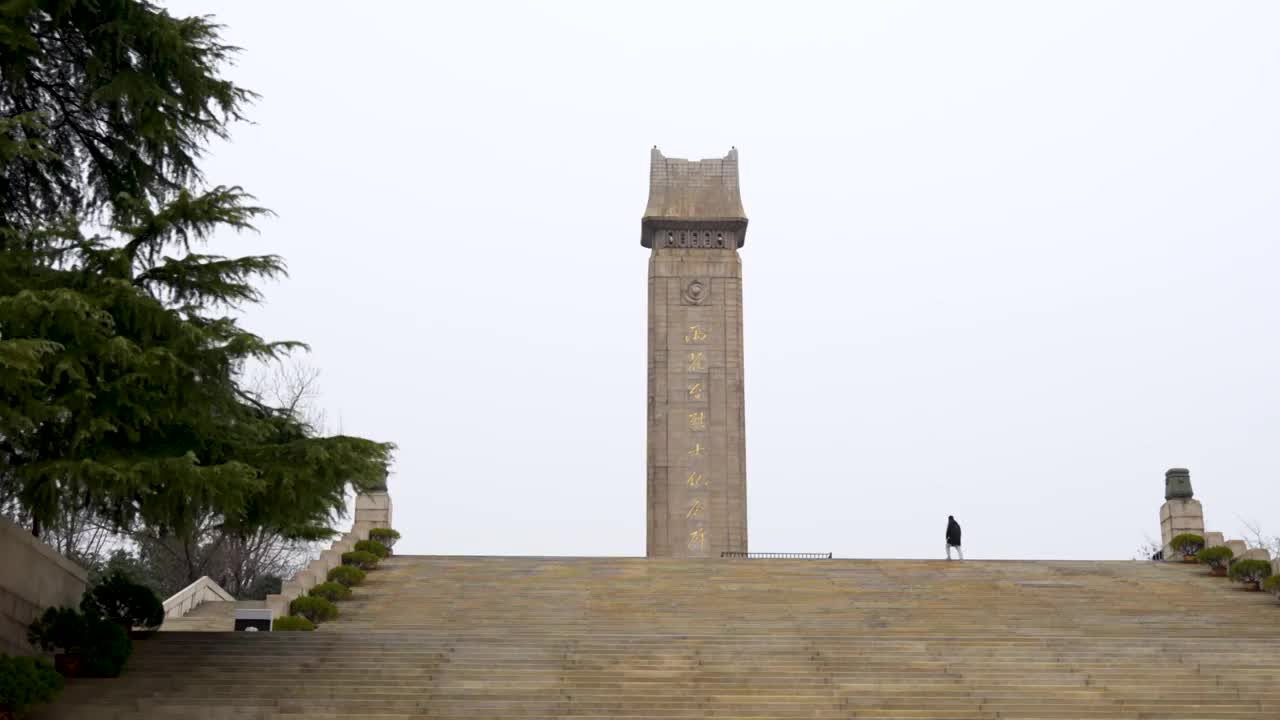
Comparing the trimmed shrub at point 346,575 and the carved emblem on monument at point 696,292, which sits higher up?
the carved emblem on monument at point 696,292

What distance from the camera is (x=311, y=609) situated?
Result: 905 inches

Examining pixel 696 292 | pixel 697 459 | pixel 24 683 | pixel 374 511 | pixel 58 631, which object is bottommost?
pixel 24 683

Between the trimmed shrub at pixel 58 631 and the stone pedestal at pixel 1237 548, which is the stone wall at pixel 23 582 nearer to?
the trimmed shrub at pixel 58 631

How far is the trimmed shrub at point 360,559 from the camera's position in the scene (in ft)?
89.2

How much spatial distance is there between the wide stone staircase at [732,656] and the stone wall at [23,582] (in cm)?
116

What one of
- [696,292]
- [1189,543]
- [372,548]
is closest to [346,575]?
[372,548]

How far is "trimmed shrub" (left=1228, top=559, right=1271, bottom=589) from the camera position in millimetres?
26031

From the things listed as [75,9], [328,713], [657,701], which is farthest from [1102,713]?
[75,9]

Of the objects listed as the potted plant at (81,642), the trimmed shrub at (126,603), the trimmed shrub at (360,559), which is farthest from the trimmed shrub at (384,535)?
the potted plant at (81,642)

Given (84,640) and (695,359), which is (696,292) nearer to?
(695,359)

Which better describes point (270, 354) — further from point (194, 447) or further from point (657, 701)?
point (657, 701)

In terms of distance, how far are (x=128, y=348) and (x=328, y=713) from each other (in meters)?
4.65

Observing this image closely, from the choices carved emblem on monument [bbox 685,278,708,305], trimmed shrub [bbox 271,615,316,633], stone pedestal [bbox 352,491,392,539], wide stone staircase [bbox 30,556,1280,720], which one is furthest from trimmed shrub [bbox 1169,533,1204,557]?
carved emblem on monument [bbox 685,278,708,305]

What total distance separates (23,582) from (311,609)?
5.82m
